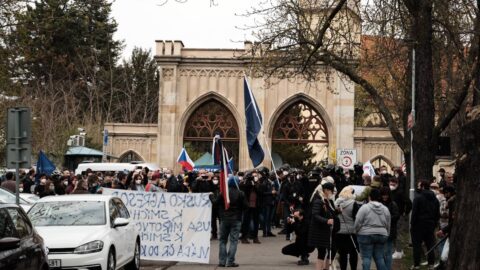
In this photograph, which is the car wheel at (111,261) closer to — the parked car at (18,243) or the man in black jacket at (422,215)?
the parked car at (18,243)

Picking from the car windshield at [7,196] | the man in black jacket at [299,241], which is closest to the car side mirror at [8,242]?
the man in black jacket at [299,241]

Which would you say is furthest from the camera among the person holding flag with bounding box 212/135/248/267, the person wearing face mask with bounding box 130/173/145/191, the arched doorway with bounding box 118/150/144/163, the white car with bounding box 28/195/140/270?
the arched doorway with bounding box 118/150/144/163

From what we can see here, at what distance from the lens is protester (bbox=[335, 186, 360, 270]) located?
12.7 metres

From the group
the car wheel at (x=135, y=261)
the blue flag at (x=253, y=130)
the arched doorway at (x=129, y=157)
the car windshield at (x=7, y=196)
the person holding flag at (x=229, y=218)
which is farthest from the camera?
the arched doorway at (x=129, y=157)

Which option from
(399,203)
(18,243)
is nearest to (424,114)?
(399,203)

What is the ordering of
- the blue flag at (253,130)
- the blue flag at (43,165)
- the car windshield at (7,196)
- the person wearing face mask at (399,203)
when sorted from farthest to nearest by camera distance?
the blue flag at (43,165) < the blue flag at (253,130) < the car windshield at (7,196) < the person wearing face mask at (399,203)

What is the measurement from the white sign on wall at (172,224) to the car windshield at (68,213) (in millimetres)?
2536

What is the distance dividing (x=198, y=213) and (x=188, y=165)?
17.6 meters

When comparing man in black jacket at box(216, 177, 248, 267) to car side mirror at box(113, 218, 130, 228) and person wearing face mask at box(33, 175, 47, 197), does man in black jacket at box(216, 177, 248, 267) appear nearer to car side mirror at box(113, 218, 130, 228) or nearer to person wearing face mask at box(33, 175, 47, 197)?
car side mirror at box(113, 218, 130, 228)

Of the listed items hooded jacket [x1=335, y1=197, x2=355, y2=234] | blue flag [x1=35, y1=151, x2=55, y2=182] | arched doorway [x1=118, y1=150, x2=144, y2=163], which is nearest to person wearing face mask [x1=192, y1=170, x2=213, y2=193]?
blue flag [x1=35, y1=151, x2=55, y2=182]

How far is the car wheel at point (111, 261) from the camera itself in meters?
11.5

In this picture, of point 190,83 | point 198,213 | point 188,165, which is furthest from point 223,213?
point 190,83

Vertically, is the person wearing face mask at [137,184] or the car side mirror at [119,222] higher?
the person wearing face mask at [137,184]

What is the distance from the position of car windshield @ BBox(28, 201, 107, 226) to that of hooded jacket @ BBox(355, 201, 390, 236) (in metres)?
4.22
